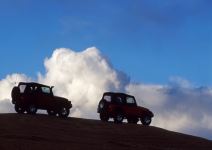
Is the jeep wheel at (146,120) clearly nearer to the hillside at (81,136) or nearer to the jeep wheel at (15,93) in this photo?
the hillside at (81,136)

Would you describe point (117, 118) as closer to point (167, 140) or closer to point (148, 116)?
point (148, 116)

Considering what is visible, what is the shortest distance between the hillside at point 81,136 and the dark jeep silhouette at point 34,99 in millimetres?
3579

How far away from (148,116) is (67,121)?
26.5 feet

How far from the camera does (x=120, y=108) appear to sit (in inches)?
1459

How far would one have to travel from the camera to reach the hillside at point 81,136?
72.9 feet

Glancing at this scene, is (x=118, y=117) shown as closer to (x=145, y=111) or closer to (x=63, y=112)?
(x=145, y=111)

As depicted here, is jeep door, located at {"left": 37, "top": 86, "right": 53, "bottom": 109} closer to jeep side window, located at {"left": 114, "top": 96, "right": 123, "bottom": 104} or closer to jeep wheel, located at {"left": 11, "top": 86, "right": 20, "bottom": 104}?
jeep wheel, located at {"left": 11, "top": 86, "right": 20, "bottom": 104}

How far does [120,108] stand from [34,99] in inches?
234

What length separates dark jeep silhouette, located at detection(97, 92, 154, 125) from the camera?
3672 cm

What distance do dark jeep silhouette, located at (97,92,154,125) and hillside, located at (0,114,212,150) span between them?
9.87 feet

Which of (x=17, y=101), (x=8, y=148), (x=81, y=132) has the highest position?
(x=17, y=101)

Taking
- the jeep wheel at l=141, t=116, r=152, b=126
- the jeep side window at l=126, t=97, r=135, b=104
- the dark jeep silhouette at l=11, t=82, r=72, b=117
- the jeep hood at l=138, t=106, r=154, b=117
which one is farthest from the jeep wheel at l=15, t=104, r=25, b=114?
the jeep wheel at l=141, t=116, r=152, b=126

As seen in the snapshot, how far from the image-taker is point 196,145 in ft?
94.7

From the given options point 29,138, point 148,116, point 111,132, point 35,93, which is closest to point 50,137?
point 29,138
